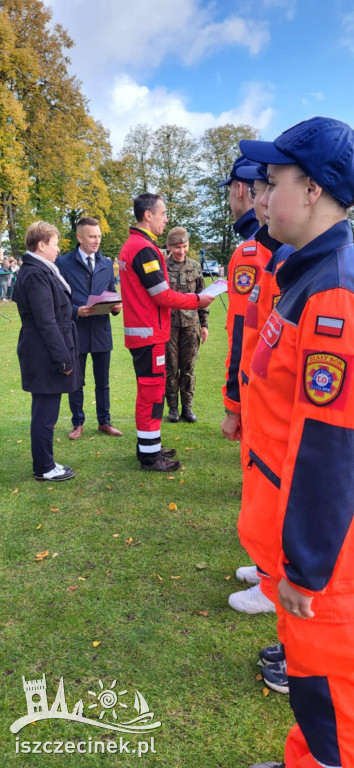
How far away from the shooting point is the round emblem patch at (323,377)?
1.17 metres

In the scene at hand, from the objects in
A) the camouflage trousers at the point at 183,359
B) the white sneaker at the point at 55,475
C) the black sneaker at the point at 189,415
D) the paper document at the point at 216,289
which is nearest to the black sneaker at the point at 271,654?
the white sneaker at the point at 55,475

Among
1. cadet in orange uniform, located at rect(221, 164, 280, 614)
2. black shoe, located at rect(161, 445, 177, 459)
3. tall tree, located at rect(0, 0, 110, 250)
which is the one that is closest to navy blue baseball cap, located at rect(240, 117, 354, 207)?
cadet in orange uniform, located at rect(221, 164, 280, 614)

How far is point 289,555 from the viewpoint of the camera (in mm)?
1224

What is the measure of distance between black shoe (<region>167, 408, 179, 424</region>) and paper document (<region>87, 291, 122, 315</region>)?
5.99 feet

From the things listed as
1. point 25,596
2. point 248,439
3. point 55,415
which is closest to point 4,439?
point 55,415

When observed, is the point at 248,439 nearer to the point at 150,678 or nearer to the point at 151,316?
the point at 150,678

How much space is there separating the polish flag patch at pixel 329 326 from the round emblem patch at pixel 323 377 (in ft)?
0.18

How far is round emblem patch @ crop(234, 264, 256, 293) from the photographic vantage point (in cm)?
263

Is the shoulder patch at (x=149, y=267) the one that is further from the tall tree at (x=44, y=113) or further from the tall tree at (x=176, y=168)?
the tall tree at (x=176, y=168)

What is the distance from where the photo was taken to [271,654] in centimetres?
238

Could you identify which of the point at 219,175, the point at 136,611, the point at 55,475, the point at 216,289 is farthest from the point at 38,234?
the point at 219,175

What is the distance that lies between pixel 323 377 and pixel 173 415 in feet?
17.2

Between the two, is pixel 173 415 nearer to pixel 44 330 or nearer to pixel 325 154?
pixel 44 330

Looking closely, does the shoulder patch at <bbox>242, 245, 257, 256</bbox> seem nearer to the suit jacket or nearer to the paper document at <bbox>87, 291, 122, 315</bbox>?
the paper document at <bbox>87, 291, 122, 315</bbox>
